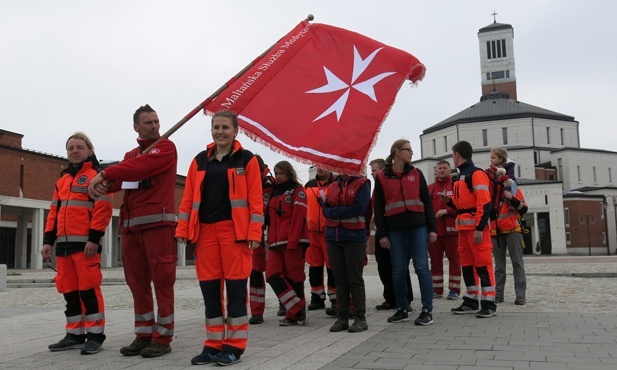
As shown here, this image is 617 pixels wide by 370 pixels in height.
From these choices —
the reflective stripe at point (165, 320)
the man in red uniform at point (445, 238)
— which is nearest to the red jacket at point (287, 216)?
the reflective stripe at point (165, 320)

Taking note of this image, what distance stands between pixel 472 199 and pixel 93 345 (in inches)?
209

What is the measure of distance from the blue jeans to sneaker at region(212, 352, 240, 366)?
2.97 metres

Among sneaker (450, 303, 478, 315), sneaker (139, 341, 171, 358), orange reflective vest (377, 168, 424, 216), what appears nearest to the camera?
sneaker (139, 341, 171, 358)

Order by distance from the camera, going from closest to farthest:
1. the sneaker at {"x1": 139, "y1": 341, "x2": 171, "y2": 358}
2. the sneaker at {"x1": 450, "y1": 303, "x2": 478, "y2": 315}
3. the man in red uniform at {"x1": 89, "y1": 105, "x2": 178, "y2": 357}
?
the sneaker at {"x1": 139, "y1": 341, "x2": 171, "y2": 358} < the man in red uniform at {"x1": 89, "y1": 105, "x2": 178, "y2": 357} < the sneaker at {"x1": 450, "y1": 303, "x2": 478, "y2": 315}

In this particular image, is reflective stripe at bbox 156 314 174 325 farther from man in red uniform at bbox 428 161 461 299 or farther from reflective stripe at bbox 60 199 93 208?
man in red uniform at bbox 428 161 461 299

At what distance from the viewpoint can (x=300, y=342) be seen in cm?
628

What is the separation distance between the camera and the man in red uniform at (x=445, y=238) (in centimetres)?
1052

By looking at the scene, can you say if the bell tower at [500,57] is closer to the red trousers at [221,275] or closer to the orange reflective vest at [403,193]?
the orange reflective vest at [403,193]

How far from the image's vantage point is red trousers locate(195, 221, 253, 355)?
5.39 metres

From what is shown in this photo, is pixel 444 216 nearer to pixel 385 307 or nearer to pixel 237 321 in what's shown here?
pixel 385 307

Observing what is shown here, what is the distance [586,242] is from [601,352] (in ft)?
263

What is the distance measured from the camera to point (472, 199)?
843 cm

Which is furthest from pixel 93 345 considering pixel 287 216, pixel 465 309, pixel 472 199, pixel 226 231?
pixel 472 199

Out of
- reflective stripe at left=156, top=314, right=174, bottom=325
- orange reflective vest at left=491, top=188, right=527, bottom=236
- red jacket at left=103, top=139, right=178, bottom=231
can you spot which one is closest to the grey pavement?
reflective stripe at left=156, top=314, right=174, bottom=325
